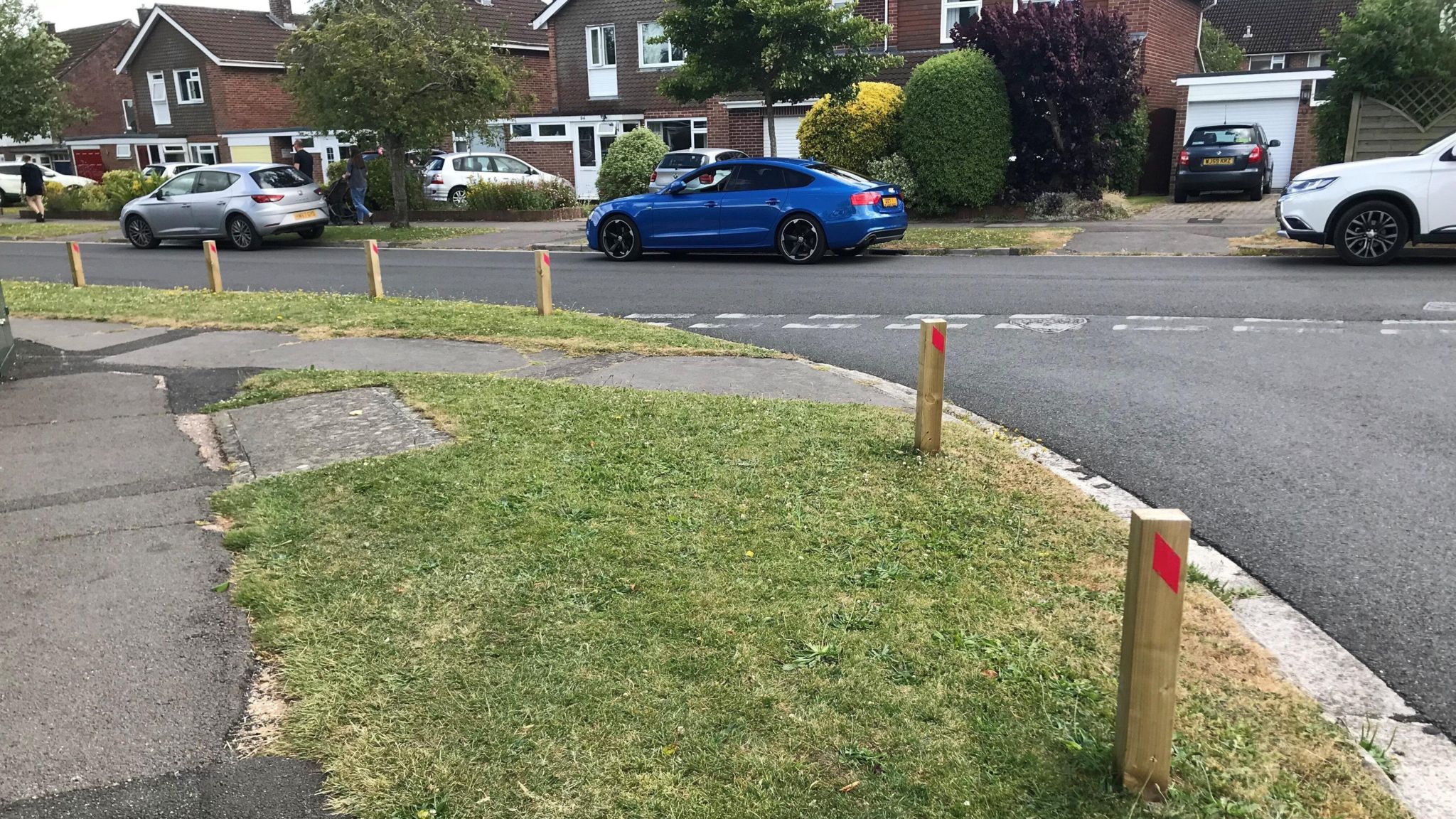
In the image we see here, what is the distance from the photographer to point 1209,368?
8.13 meters

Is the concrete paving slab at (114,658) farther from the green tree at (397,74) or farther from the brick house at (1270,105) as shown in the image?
the brick house at (1270,105)

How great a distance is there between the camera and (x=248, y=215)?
21234mm

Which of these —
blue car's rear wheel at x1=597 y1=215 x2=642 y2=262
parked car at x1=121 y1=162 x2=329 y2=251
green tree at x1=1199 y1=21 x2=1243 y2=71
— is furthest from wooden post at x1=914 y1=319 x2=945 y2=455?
green tree at x1=1199 y1=21 x2=1243 y2=71

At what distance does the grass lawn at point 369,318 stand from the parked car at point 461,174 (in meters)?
15.4

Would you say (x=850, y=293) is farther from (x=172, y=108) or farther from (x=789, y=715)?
(x=172, y=108)

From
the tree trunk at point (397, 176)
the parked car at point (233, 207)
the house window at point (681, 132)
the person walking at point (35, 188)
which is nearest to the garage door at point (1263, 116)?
the house window at point (681, 132)

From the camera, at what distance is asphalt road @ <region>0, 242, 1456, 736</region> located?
14.7 ft

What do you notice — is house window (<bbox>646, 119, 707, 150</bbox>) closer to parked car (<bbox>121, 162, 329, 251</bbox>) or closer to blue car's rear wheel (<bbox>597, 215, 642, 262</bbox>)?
parked car (<bbox>121, 162, 329, 251</bbox>)

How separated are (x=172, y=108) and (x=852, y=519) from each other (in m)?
50.6

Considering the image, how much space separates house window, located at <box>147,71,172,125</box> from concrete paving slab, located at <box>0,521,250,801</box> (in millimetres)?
49182

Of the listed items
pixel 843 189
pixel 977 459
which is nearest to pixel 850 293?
pixel 843 189

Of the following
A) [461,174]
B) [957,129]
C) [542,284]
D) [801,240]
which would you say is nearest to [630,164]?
[461,174]

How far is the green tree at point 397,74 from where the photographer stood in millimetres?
21359

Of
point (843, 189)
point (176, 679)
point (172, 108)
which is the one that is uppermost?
point (172, 108)
